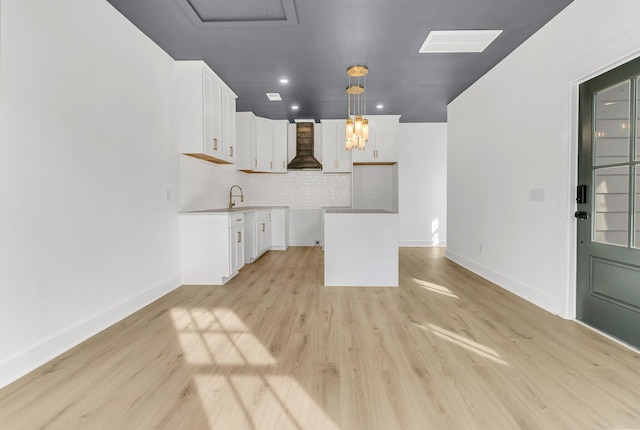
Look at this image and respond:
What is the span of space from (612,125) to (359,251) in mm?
2482

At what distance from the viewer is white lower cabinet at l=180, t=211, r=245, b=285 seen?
373 cm

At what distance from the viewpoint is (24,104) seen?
188 centimetres

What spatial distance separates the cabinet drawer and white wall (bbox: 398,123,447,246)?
12.0ft

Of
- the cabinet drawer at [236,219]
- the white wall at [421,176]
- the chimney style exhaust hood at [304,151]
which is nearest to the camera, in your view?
the cabinet drawer at [236,219]

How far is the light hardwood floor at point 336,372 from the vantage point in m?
1.46

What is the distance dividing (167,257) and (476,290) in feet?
11.6

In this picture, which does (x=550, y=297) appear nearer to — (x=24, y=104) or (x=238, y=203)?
(x=24, y=104)

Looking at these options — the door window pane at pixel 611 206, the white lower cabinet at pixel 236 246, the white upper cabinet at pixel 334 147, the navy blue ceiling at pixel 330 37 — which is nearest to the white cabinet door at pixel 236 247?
the white lower cabinet at pixel 236 246

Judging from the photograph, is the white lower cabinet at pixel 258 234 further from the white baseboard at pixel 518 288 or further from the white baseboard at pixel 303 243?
the white baseboard at pixel 518 288

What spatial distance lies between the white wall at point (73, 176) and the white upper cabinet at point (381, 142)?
391cm

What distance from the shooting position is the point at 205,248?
3740 mm

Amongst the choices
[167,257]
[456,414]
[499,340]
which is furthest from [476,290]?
[167,257]

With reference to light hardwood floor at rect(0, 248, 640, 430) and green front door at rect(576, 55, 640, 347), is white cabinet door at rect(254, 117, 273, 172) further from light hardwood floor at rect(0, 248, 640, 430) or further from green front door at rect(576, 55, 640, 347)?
green front door at rect(576, 55, 640, 347)

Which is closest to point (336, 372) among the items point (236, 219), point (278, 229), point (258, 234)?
point (236, 219)
